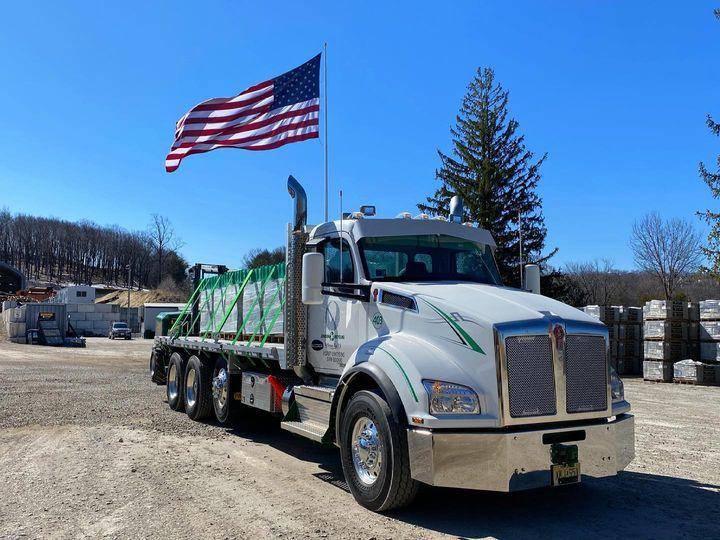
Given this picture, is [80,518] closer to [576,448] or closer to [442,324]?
[442,324]

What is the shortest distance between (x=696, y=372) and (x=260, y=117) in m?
15.3

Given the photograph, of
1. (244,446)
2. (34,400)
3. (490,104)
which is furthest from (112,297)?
(244,446)

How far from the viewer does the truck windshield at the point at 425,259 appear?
21.3 feet

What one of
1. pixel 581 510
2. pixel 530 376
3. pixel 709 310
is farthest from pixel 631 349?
pixel 530 376

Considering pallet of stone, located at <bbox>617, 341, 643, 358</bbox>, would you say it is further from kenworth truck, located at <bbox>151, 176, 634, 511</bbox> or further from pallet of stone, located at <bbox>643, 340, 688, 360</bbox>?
kenworth truck, located at <bbox>151, 176, 634, 511</bbox>

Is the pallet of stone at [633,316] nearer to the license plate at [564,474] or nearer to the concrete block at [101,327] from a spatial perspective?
the license plate at [564,474]

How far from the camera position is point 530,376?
4.99m

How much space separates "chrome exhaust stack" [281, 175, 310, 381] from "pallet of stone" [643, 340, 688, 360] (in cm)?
1577

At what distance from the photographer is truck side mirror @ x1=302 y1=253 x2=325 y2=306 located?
6293mm

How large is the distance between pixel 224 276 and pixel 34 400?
6217 millimetres

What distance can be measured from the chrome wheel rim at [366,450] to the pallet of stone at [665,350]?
16.6 meters

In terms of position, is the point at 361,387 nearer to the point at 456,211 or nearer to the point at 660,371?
the point at 456,211

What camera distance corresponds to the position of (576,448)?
16.4 ft

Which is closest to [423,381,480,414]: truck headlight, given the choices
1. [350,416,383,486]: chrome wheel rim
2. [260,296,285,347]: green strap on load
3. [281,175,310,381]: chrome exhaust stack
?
[350,416,383,486]: chrome wheel rim
